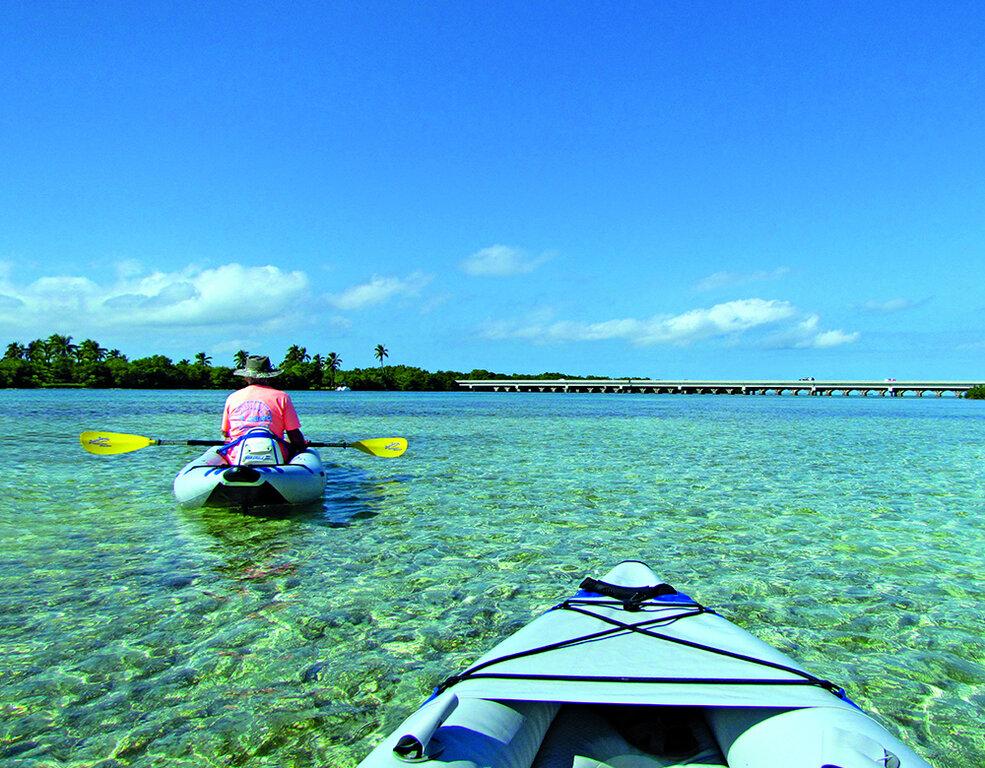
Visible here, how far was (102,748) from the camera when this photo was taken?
4113mm

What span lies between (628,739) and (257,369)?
31.5ft

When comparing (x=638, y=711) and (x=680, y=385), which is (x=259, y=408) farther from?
(x=680, y=385)

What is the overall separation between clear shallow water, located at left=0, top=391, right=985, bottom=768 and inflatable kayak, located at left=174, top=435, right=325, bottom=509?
1.33 ft

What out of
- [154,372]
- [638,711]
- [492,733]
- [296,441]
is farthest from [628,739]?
[154,372]

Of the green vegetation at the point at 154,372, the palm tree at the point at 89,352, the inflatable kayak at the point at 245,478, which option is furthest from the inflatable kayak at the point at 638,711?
the palm tree at the point at 89,352

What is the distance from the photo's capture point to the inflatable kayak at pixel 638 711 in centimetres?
274

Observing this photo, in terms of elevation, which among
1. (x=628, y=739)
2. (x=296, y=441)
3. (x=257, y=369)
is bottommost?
(x=628, y=739)

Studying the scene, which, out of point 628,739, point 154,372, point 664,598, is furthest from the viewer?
point 154,372

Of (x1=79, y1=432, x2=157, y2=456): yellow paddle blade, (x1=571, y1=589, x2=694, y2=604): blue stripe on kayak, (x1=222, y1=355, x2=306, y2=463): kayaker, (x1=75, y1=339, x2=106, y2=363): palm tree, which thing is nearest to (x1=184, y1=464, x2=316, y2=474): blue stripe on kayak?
(x1=222, y1=355, x2=306, y2=463): kayaker

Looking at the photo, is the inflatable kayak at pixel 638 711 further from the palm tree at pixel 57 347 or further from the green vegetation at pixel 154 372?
the palm tree at pixel 57 347

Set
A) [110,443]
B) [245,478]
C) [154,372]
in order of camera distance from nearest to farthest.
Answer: [245,478] < [110,443] < [154,372]

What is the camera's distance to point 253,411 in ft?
37.0

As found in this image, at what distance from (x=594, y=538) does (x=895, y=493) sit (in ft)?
29.8

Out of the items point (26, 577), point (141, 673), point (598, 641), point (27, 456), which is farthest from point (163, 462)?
point (598, 641)
